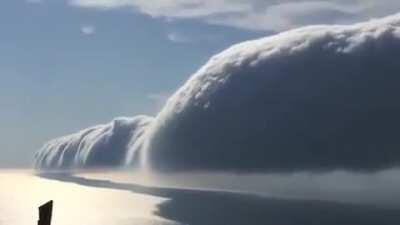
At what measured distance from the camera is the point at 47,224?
24.5 metres

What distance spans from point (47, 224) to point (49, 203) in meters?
0.86

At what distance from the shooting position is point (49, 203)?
82.2 feet
